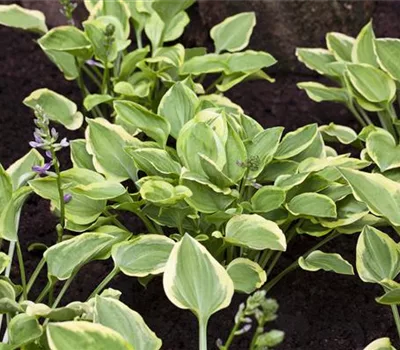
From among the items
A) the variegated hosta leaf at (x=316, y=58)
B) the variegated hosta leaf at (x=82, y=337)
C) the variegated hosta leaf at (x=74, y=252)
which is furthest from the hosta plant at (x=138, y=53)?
the variegated hosta leaf at (x=82, y=337)

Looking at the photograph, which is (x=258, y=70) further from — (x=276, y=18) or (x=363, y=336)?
(x=363, y=336)

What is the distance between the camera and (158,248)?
166cm

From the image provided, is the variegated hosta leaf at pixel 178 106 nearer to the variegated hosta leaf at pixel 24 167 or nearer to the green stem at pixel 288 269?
the variegated hosta leaf at pixel 24 167

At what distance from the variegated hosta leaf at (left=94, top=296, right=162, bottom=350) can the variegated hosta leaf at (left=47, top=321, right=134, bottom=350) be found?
0.40ft

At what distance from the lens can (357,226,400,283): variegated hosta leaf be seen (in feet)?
5.39

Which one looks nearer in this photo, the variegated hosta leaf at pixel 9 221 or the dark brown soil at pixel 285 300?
the variegated hosta leaf at pixel 9 221

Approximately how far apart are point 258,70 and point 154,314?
0.79 meters

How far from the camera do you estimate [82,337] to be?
1.28 metres

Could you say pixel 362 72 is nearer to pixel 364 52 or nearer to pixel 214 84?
pixel 364 52

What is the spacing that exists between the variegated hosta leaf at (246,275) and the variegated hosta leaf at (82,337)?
1.32 feet

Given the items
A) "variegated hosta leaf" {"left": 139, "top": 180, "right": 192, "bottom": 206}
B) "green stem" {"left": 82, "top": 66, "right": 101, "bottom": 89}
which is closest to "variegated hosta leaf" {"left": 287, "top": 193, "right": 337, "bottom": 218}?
"variegated hosta leaf" {"left": 139, "top": 180, "right": 192, "bottom": 206}

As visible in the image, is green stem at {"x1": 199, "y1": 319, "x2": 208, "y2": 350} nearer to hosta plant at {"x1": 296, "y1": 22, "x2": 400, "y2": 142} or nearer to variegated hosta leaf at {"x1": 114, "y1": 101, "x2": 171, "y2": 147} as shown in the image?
variegated hosta leaf at {"x1": 114, "y1": 101, "x2": 171, "y2": 147}

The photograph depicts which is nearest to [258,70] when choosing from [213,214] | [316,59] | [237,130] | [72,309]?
[316,59]

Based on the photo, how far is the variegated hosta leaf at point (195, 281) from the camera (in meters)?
1.44
